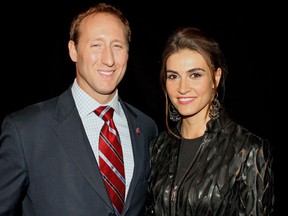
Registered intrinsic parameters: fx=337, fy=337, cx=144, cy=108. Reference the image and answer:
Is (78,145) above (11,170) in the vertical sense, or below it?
above

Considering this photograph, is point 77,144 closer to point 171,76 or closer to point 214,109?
point 171,76

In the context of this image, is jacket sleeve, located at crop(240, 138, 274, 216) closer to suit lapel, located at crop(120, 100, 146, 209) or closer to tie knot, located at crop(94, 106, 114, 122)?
suit lapel, located at crop(120, 100, 146, 209)

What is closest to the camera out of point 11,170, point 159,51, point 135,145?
point 11,170

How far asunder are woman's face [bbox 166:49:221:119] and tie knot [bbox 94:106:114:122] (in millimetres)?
404

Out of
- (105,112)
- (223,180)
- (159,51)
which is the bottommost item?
(223,180)

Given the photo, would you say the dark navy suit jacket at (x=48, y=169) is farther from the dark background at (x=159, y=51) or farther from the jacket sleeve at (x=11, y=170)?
the dark background at (x=159, y=51)

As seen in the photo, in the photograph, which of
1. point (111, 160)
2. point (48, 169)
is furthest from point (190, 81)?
point (48, 169)

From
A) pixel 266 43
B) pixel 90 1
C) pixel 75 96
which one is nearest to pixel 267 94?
pixel 266 43

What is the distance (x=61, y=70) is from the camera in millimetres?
3891

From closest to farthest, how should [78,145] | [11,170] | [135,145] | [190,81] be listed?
1. [11,170]
2. [78,145]
3. [190,81]
4. [135,145]

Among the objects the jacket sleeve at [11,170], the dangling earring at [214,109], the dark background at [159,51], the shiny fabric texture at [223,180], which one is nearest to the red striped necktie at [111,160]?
the shiny fabric texture at [223,180]

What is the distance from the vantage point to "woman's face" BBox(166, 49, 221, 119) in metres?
1.95

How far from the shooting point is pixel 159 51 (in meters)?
4.06

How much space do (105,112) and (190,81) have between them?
53 cm
